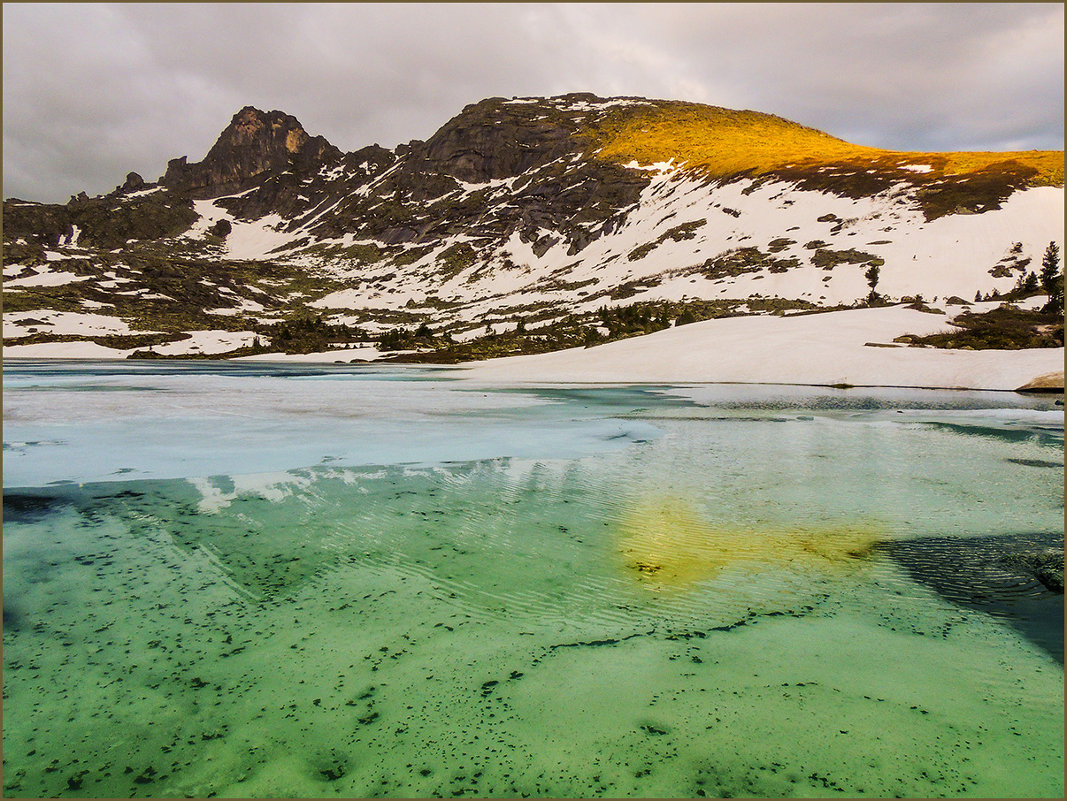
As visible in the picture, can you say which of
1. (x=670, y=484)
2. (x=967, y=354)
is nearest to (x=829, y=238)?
(x=967, y=354)

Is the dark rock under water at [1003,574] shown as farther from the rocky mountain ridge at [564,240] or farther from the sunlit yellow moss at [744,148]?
the sunlit yellow moss at [744,148]

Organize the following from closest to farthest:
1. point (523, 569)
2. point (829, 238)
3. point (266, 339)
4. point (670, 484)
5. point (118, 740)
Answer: point (118, 740) < point (523, 569) < point (670, 484) < point (266, 339) < point (829, 238)

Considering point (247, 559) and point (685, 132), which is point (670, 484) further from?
point (685, 132)

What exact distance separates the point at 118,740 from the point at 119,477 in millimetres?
6712

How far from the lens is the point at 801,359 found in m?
27.4

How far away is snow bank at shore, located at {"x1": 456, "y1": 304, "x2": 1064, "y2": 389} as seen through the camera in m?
23.7

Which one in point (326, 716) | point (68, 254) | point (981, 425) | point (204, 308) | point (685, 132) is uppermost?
point (685, 132)

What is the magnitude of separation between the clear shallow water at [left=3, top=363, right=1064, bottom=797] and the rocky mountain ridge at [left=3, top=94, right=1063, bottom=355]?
1783 inches

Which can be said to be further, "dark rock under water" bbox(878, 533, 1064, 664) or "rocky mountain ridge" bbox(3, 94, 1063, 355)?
"rocky mountain ridge" bbox(3, 94, 1063, 355)

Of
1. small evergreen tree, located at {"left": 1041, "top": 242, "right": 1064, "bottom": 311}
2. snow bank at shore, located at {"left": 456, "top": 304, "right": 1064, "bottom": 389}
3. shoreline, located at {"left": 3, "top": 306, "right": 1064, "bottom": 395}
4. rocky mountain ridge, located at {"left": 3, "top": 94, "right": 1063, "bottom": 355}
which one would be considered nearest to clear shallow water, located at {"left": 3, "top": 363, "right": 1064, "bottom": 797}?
shoreline, located at {"left": 3, "top": 306, "right": 1064, "bottom": 395}

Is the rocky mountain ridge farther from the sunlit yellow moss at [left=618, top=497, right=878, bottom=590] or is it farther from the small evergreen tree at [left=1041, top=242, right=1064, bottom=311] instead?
the sunlit yellow moss at [left=618, top=497, right=878, bottom=590]

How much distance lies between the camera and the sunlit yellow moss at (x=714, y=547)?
5.15 m

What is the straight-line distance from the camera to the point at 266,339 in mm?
68938

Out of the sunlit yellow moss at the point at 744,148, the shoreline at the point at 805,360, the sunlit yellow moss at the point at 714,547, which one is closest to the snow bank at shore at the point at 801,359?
the shoreline at the point at 805,360
